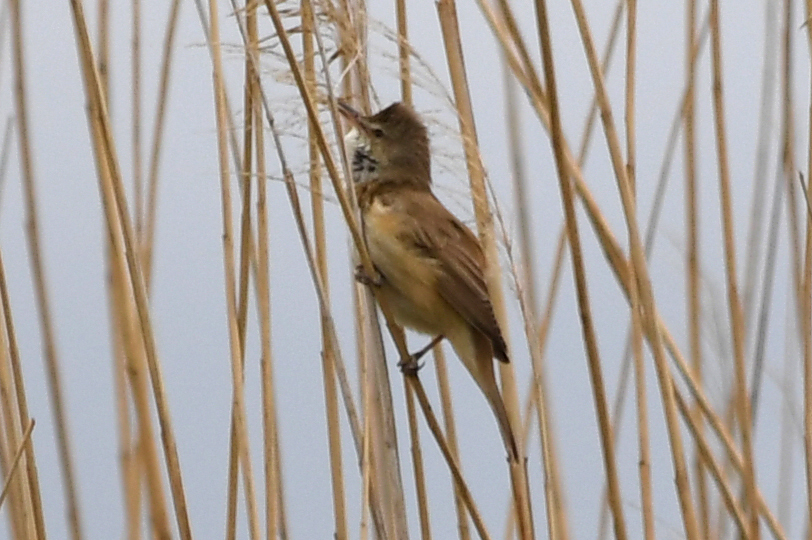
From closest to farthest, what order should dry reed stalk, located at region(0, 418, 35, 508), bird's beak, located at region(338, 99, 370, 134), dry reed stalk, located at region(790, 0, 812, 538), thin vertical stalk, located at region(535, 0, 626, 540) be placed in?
thin vertical stalk, located at region(535, 0, 626, 540) → dry reed stalk, located at region(0, 418, 35, 508) → dry reed stalk, located at region(790, 0, 812, 538) → bird's beak, located at region(338, 99, 370, 134)

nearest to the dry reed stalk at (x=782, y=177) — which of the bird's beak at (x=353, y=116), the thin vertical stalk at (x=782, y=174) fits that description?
the thin vertical stalk at (x=782, y=174)

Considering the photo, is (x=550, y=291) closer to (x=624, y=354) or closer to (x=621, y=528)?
(x=624, y=354)

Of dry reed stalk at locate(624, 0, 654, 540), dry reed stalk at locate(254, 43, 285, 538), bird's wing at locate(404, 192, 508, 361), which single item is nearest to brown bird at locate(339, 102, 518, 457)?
bird's wing at locate(404, 192, 508, 361)

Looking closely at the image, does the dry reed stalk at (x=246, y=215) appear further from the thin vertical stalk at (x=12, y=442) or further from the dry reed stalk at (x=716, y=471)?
the dry reed stalk at (x=716, y=471)

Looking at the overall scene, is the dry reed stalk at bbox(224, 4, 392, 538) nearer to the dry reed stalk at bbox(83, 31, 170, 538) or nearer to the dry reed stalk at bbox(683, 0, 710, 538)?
the dry reed stalk at bbox(83, 31, 170, 538)

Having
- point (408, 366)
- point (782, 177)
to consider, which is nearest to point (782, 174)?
point (782, 177)

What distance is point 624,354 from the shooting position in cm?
202

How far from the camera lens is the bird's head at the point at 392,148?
2.20 metres

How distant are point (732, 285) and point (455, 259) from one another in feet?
1.71

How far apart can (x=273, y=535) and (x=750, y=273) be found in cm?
89

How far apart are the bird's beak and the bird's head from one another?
0.07 feet

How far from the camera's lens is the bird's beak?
1961 millimetres

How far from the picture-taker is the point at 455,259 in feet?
7.07

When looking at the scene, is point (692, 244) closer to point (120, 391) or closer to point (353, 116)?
point (353, 116)
